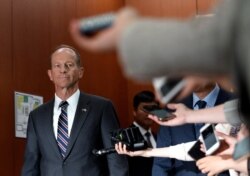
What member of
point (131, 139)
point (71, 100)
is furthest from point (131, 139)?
point (71, 100)

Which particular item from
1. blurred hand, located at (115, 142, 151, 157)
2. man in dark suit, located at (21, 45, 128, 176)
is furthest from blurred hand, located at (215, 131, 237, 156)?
man in dark suit, located at (21, 45, 128, 176)

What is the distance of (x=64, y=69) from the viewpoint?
3178 millimetres

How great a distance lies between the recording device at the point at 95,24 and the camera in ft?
2.72

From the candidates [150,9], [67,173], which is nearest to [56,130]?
[67,173]

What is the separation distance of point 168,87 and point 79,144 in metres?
2.18

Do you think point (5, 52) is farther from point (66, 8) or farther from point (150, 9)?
point (150, 9)

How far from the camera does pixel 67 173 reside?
2936 mm

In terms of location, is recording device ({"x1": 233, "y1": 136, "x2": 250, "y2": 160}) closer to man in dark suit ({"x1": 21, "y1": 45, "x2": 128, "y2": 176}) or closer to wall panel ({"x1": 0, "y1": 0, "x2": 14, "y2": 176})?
man in dark suit ({"x1": 21, "y1": 45, "x2": 128, "y2": 176})

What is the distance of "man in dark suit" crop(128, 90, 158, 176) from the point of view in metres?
3.91

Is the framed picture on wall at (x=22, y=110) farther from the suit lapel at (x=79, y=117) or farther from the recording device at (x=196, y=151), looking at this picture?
the recording device at (x=196, y=151)

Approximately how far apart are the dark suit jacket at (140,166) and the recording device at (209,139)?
74.6 inches

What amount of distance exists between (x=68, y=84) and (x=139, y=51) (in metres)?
2.45

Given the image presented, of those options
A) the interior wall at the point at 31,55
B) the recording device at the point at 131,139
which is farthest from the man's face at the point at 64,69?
the recording device at the point at 131,139

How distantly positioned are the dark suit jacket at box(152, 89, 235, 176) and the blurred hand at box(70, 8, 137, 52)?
183cm
